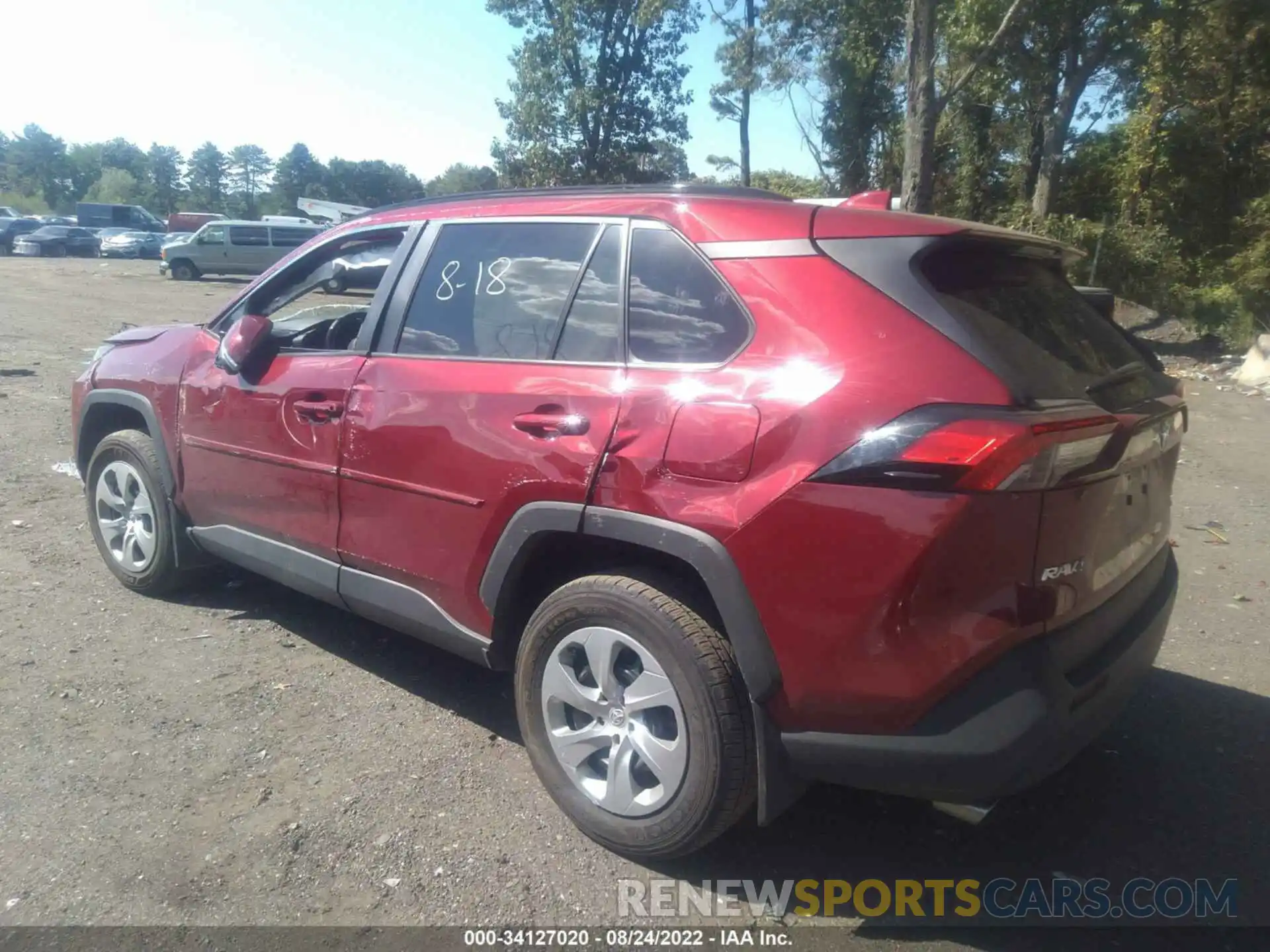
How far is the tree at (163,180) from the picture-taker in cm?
8856

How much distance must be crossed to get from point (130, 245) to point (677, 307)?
41917 mm

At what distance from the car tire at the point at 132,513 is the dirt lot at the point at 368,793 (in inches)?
6.0

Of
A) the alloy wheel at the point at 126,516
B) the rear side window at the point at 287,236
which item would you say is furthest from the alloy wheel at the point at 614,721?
the rear side window at the point at 287,236

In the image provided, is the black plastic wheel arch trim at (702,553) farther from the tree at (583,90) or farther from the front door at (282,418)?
the tree at (583,90)

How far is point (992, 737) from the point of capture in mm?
2291

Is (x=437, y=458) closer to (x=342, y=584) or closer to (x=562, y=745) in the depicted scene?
(x=342, y=584)

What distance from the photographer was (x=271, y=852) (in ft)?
9.51

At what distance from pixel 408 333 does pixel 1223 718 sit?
346 cm

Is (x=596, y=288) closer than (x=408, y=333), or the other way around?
(x=596, y=288)

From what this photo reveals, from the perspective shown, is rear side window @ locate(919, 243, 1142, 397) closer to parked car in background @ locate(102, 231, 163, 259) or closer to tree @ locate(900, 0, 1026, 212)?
tree @ locate(900, 0, 1026, 212)

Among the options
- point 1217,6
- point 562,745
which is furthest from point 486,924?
point 1217,6

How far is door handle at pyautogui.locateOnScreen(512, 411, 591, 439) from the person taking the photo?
2875 mm

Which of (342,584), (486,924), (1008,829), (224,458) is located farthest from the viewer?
(224,458)

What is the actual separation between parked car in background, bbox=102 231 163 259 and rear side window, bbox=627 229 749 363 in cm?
4121
